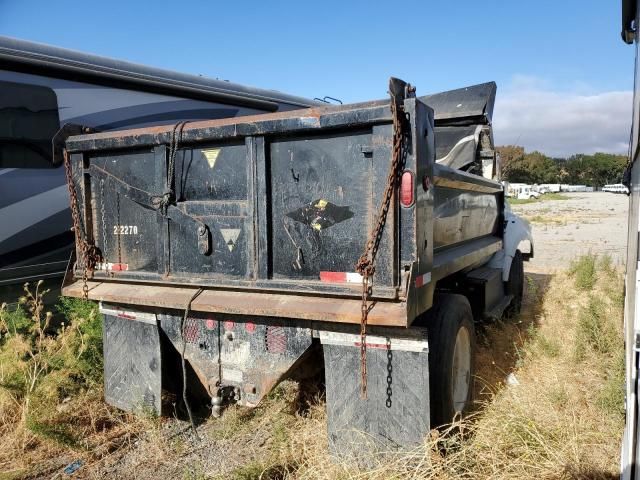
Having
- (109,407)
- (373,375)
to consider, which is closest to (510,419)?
(373,375)

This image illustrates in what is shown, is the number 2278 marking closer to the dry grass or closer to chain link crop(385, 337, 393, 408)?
the dry grass

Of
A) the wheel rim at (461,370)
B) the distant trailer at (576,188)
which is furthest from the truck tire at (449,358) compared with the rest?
the distant trailer at (576,188)

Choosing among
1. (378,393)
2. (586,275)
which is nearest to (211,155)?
(378,393)

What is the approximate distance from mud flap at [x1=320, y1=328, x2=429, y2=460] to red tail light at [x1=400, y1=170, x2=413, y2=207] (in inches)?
27.5

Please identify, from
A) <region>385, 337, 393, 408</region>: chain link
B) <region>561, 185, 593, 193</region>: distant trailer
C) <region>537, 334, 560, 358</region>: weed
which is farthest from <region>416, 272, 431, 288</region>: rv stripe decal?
<region>561, 185, 593, 193</region>: distant trailer

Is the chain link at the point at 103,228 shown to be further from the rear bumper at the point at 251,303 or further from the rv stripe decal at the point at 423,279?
the rv stripe decal at the point at 423,279

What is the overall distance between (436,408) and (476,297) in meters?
2.00

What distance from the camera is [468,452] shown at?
3.01 m

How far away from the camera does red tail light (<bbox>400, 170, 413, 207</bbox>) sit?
9.01ft

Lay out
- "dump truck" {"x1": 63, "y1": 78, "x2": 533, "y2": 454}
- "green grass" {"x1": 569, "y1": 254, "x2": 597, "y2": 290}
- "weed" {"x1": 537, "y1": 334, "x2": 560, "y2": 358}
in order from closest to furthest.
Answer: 1. "dump truck" {"x1": 63, "y1": 78, "x2": 533, "y2": 454}
2. "weed" {"x1": 537, "y1": 334, "x2": 560, "y2": 358}
3. "green grass" {"x1": 569, "y1": 254, "x2": 597, "y2": 290}

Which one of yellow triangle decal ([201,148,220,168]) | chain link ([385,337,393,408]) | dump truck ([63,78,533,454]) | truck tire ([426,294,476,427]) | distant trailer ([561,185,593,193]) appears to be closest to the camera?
dump truck ([63,78,533,454])

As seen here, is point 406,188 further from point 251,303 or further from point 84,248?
point 84,248

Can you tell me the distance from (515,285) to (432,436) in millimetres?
4328

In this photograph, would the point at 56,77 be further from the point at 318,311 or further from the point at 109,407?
the point at 318,311
